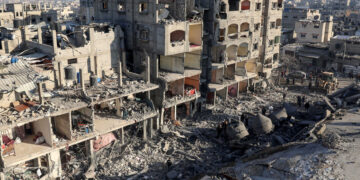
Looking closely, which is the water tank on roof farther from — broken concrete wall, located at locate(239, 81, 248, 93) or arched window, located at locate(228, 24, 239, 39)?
broken concrete wall, located at locate(239, 81, 248, 93)

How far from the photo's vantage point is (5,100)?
25969 millimetres

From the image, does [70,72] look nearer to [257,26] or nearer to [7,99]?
[7,99]

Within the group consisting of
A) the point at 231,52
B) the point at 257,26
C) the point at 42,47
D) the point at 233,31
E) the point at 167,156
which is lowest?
the point at 167,156

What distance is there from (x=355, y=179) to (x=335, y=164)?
206 cm

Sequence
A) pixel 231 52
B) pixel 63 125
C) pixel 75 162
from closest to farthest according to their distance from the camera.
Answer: pixel 63 125, pixel 75 162, pixel 231 52

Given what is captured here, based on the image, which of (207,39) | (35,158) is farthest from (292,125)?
(35,158)

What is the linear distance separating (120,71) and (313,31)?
191 ft

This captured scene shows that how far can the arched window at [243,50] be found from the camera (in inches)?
1809

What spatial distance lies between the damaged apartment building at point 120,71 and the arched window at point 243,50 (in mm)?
143

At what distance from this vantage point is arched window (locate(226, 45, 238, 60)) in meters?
44.8

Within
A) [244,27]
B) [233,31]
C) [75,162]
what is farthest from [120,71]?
[244,27]

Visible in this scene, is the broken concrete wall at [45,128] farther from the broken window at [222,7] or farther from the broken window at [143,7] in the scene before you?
the broken window at [222,7]

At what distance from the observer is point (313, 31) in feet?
246

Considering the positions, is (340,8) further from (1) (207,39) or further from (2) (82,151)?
(2) (82,151)
